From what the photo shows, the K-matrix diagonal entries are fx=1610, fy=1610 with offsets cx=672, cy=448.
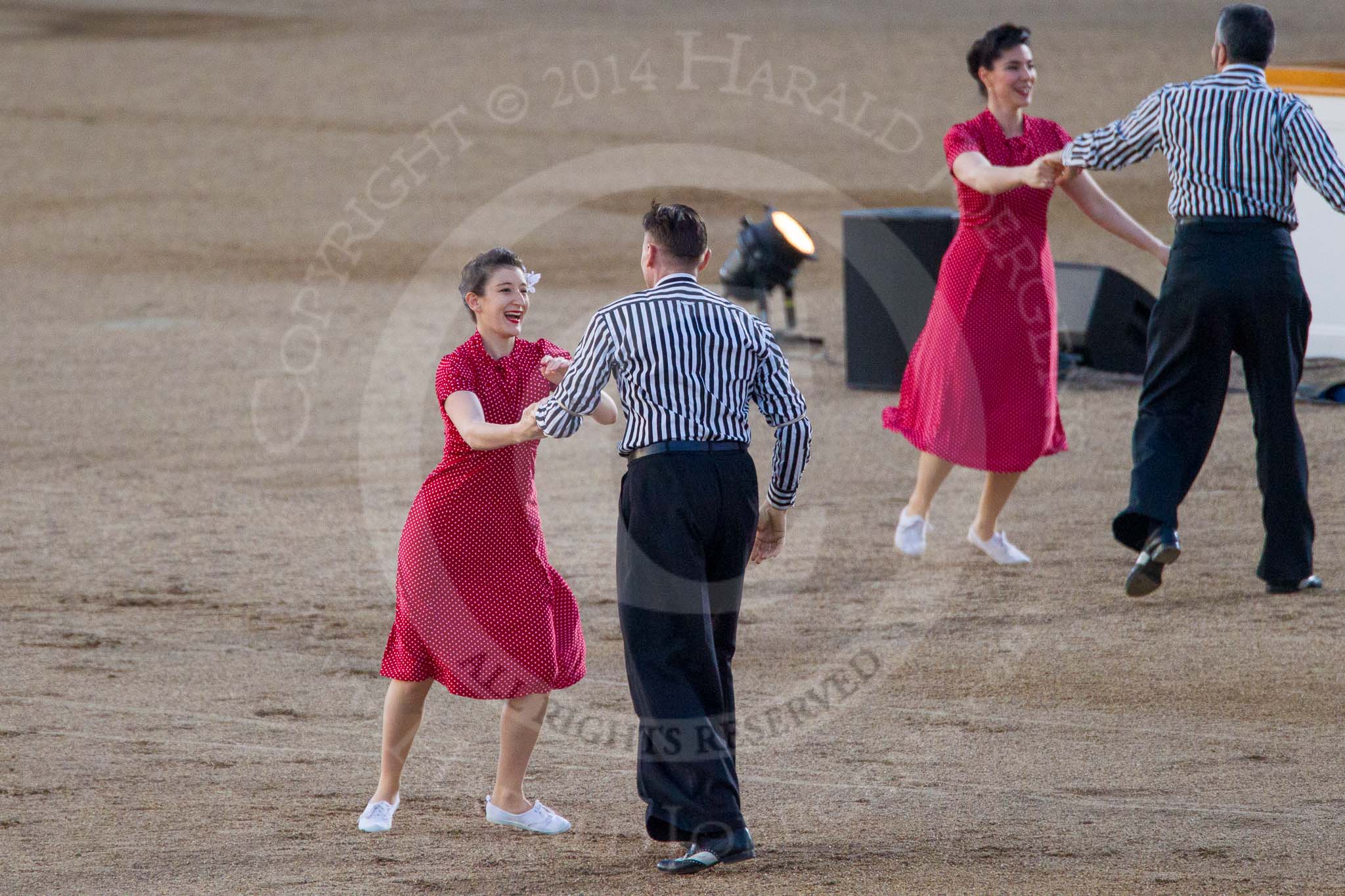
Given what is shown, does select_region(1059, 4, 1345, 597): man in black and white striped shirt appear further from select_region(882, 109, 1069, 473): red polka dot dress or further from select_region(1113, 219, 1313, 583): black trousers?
select_region(882, 109, 1069, 473): red polka dot dress

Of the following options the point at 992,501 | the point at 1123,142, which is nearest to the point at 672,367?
the point at 1123,142

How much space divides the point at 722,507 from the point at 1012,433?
10.2 ft

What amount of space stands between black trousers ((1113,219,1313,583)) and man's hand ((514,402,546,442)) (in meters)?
2.89

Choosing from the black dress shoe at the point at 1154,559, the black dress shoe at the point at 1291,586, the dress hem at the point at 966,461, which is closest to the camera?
the black dress shoe at the point at 1154,559

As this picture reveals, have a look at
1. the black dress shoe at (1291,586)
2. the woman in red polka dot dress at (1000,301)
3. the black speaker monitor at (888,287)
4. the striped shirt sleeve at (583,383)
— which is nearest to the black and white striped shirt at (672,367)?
the striped shirt sleeve at (583,383)

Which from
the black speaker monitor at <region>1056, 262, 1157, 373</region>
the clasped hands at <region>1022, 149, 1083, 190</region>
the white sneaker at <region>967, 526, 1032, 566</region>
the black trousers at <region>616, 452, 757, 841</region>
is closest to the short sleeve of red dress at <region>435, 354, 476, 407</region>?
the black trousers at <region>616, 452, 757, 841</region>

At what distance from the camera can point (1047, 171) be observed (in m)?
6.15

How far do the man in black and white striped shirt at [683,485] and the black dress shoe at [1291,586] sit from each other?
3150 millimetres

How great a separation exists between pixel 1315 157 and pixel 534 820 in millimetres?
3697

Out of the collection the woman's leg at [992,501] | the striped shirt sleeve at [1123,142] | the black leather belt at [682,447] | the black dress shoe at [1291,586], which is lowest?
the black dress shoe at [1291,586]

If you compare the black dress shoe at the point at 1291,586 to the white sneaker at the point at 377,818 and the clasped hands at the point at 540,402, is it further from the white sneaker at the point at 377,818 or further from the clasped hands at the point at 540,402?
the white sneaker at the point at 377,818

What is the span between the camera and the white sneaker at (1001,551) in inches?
292

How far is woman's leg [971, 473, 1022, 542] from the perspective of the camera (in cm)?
723

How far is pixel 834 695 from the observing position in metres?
5.93
